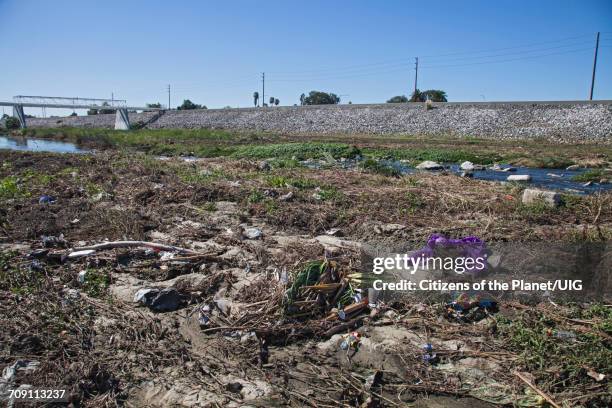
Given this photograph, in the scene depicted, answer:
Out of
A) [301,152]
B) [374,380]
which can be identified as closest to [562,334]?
[374,380]

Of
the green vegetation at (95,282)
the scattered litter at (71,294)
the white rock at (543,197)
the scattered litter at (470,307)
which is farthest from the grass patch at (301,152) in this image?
the scattered litter at (470,307)

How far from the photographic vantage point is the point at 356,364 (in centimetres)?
276

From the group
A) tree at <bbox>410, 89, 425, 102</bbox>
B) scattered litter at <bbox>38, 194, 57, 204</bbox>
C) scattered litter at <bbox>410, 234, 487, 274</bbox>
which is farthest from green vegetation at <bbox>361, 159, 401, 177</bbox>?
tree at <bbox>410, 89, 425, 102</bbox>

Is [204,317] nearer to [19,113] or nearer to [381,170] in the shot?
[381,170]

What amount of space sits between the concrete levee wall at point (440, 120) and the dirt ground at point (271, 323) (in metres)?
23.3

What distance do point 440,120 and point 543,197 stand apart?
2657 centimetres

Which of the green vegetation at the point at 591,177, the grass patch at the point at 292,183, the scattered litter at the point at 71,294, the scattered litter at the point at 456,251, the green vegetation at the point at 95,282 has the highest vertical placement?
the green vegetation at the point at 591,177

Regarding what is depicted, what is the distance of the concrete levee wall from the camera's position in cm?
2494

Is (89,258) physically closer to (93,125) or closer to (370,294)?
(370,294)

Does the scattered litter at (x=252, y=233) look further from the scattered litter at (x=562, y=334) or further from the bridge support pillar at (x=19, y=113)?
the bridge support pillar at (x=19, y=113)

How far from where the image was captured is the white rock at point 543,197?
6.12 metres

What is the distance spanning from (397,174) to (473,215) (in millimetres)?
3911

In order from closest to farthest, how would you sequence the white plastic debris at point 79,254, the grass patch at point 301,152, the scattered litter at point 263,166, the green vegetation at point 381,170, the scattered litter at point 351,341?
the scattered litter at point 351,341, the white plastic debris at point 79,254, the green vegetation at point 381,170, the scattered litter at point 263,166, the grass patch at point 301,152

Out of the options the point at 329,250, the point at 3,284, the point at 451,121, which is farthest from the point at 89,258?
the point at 451,121
